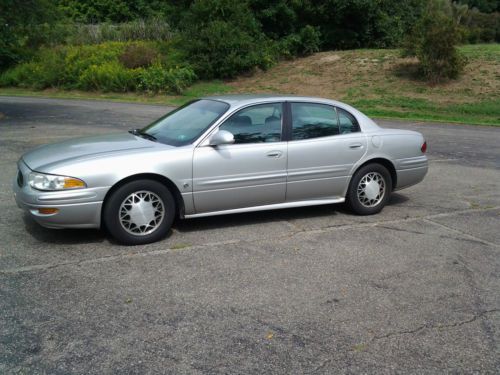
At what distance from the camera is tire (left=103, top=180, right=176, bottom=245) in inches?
207

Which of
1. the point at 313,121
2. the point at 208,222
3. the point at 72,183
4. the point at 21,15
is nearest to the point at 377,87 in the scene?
the point at 21,15

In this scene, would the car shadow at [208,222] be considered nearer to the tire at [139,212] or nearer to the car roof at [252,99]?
the tire at [139,212]

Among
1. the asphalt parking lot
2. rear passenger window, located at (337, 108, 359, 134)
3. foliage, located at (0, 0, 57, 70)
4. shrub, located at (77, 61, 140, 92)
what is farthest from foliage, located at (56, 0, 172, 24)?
the asphalt parking lot

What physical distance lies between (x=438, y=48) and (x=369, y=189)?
18.9 meters

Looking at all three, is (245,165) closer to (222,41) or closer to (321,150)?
(321,150)

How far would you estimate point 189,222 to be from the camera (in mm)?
6297

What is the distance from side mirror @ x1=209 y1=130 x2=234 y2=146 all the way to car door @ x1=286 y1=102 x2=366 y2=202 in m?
0.84

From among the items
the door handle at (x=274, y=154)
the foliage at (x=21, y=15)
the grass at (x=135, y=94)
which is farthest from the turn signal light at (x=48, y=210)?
the grass at (x=135, y=94)

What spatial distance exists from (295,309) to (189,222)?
8.06ft

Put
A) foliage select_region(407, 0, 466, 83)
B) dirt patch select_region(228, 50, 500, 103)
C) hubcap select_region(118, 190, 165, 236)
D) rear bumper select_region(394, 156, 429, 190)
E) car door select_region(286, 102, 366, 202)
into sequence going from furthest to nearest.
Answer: foliage select_region(407, 0, 466, 83), dirt patch select_region(228, 50, 500, 103), rear bumper select_region(394, 156, 429, 190), car door select_region(286, 102, 366, 202), hubcap select_region(118, 190, 165, 236)

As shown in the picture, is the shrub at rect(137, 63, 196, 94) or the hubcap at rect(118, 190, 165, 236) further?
the shrub at rect(137, 63, 196, 94)

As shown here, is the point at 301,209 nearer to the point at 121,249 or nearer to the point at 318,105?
the point at 318,105

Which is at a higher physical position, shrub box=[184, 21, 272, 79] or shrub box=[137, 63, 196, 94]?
shrub box=[184, 21, 272, 79]

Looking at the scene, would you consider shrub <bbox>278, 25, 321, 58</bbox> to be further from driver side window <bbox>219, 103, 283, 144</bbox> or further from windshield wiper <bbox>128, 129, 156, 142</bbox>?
driver side window <bbox>219, 103, 283, 144</bbox>
